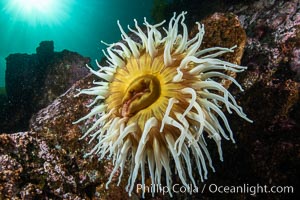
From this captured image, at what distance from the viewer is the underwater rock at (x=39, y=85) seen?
8195 mm

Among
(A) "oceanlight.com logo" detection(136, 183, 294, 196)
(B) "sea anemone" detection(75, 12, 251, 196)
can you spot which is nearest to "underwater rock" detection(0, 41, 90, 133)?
(A) "oceanlight.com logo" detection(136, 183, 294, 196)

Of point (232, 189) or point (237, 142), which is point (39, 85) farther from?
point (232, 189)

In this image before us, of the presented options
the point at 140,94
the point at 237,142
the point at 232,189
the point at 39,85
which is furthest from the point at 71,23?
the point at 140,94

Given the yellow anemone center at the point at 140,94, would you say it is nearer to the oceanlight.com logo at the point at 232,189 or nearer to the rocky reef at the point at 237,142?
the oceanlight.com logo at the point at 232,189

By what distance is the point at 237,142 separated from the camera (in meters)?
3.96

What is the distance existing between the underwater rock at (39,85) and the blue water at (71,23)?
17.5m

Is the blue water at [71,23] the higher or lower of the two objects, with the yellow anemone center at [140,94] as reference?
higher

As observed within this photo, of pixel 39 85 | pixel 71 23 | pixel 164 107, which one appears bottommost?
pixel 164 107

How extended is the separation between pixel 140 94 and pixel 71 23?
5958cm

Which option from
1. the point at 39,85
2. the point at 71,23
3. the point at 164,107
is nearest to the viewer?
the point at 164,107

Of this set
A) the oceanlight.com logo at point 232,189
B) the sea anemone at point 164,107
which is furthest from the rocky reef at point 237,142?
the sea anemone at point 164,107

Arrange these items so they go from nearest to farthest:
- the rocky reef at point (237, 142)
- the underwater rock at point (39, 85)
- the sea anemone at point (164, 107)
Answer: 1. the sea anemone at point (164, 107)
2. the rocky reef at point (237, 142)
3. the underwater rock at point (39, 85)

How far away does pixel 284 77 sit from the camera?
3.92 m

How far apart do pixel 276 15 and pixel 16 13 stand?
6019 centimetres
